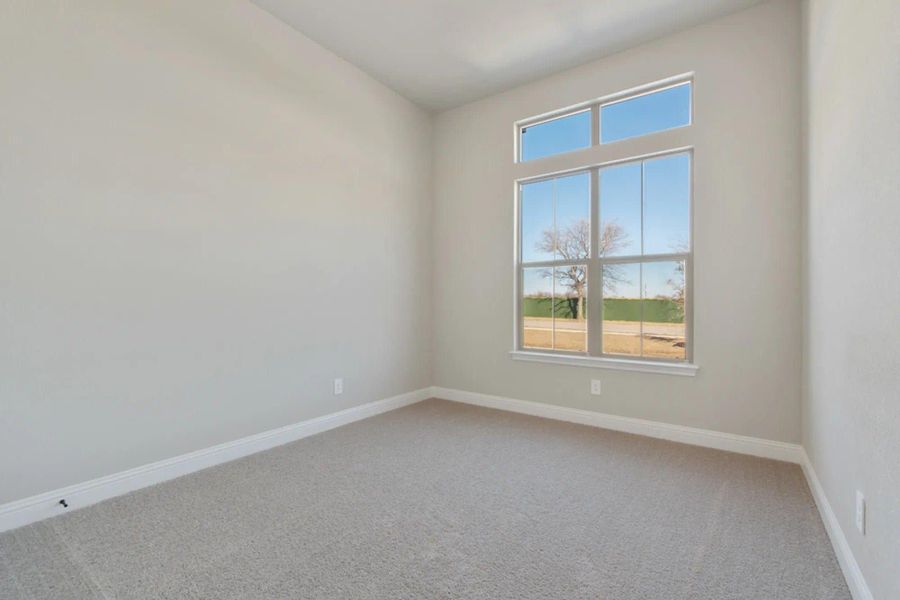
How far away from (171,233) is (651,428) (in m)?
3.56

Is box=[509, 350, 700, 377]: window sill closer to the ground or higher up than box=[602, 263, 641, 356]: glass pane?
closer to the ground

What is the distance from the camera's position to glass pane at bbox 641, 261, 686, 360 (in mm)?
3104

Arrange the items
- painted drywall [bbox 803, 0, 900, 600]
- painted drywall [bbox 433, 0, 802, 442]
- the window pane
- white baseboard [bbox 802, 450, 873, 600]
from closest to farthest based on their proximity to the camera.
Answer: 1. painted drywall [bbox 803, 0, 900, 600]
2. white baseboard [bbox 802, 450, 873, 600]
3. painted drywall [bbox 433, 0, 802, 442]
4. the window pane

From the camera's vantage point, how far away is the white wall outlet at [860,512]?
1381 mm

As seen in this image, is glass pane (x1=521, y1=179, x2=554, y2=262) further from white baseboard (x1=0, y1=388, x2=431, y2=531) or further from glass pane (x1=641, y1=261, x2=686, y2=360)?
white baseboard (x1=0, y1=388, x2=431, y2=531)

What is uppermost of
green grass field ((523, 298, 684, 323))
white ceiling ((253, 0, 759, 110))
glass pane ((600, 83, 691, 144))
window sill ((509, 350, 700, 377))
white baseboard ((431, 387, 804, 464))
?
white ceiling ((253, 0, 759, 110))

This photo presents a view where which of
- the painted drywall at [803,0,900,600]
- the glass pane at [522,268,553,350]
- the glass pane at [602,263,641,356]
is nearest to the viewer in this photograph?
the painted drywall at [803,0,900,600]

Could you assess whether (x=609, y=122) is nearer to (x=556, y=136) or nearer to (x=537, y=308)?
(x=556, y=136)

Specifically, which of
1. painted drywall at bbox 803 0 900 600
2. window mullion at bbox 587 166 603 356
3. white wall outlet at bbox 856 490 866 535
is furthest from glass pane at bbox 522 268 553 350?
white wall outlet at bbox 856 490 866 535

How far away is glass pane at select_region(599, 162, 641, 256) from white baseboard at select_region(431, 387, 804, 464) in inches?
53.9

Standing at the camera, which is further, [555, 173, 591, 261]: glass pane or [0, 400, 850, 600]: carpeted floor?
[555, 173, 591, 261]: glass pane

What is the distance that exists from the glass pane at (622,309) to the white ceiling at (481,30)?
1757 mm

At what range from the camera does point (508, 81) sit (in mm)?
3707

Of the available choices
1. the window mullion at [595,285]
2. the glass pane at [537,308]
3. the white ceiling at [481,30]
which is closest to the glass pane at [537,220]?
the glass pane at [537,308]
